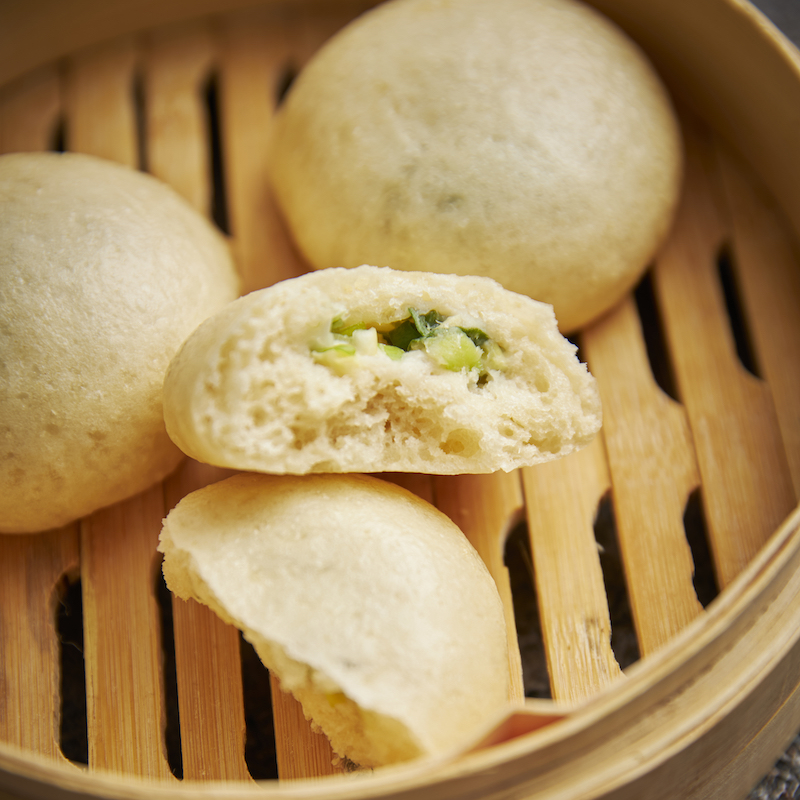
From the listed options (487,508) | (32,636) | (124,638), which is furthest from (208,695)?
(487,508)

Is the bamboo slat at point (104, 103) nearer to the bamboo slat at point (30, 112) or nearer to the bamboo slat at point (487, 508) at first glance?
the bamboo slat at point (30, 112)

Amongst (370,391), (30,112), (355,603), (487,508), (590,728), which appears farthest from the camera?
(30,112)

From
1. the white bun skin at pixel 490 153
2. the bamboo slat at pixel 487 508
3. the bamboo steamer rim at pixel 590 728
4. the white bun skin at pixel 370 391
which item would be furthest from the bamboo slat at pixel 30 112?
the bamboo steamer rim at pixel 590 728

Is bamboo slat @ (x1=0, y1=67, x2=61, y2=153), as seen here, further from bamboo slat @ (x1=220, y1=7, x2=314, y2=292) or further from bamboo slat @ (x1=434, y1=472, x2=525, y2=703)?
bamboo slat @ (x1=434, y1=472, x2=525, y2=703)

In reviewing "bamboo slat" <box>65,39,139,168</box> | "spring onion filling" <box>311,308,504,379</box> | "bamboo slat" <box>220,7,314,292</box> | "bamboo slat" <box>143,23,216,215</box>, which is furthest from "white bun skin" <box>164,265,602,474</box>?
"bamboo slat" <box>65,39,139,168</box>

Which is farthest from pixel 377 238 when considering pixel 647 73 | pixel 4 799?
pixel 4 799

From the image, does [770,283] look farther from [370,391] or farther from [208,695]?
[208,695]

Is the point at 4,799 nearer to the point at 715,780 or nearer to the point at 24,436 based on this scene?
the point at 24,436
